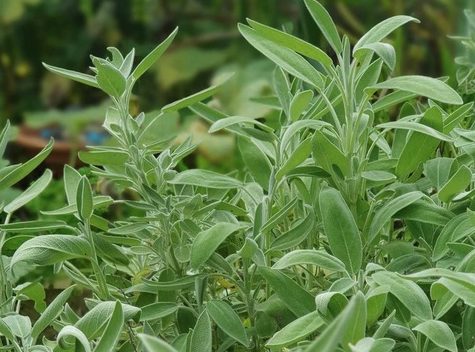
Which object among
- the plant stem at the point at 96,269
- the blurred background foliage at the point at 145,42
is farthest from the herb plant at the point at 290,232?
the blurred background foliage at the point at 145,42

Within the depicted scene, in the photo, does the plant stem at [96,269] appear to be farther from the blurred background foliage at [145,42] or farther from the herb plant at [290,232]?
the blurred background foliage at [145,42]

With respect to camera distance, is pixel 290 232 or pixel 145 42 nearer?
pixel 290 232

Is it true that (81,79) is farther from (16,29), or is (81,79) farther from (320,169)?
(16,29)

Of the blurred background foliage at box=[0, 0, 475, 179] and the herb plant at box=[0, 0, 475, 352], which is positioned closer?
the herb plant at box=[0, 0, 475, 352]

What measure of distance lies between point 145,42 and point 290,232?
98.7 inches

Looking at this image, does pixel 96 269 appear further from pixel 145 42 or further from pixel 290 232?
pixel 145 42

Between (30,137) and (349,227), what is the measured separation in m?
2.26

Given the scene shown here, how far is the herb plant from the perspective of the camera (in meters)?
0.55

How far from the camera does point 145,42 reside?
3.05m

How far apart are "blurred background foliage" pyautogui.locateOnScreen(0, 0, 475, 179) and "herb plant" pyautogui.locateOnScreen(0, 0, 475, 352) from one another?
190 cm

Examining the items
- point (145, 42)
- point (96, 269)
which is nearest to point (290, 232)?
point (96, 269)

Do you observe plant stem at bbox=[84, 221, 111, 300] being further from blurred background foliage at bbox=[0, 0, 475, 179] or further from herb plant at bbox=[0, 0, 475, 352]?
blurred background foliage at bbox=[0, 0, 475, 179]

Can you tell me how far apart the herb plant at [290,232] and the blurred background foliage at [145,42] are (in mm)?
1904

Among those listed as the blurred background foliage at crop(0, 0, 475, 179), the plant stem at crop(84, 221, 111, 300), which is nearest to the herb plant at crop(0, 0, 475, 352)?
the plant stem at crop(84, 221, 111, 300)
